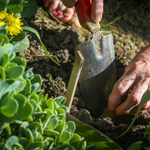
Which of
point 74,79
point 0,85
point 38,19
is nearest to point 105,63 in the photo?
point 74,79

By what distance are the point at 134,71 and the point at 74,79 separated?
444 millimetres

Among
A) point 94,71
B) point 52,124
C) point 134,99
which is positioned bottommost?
point 134,99

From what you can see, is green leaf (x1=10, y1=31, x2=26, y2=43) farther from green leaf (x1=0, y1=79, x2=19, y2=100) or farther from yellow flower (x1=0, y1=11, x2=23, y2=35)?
green leaf (x1=0, y1=79, x2=19, y2=100)

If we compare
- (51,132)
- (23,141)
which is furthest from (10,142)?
(51,132)

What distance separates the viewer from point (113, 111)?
1.46 meters

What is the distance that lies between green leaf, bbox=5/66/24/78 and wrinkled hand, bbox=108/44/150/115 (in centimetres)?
79

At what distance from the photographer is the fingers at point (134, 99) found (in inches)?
46.4

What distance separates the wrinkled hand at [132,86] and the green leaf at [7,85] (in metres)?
0.81

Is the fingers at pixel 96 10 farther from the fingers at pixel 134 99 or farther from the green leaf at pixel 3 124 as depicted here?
the green leaf at pixel 3 124

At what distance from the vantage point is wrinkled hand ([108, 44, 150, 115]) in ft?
3.91

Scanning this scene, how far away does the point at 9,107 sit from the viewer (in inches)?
20.9

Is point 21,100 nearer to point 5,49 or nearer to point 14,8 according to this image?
point 5,49

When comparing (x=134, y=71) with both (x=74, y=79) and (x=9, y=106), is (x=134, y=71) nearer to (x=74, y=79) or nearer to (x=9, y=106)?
(x=74, y=79)

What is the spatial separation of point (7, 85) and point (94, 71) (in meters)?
1.04
